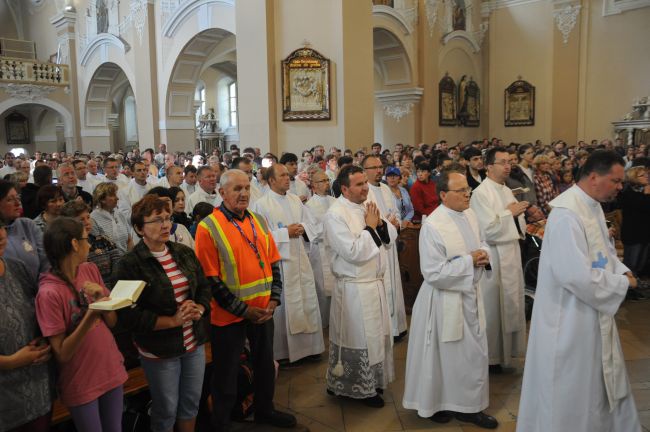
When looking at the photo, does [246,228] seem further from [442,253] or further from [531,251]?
[531,251]

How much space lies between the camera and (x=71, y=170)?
570 centimetres

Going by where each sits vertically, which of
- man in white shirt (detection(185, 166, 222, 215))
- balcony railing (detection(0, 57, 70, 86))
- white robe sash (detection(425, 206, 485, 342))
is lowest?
white robe sash (detection(425, 206, 485, 342))

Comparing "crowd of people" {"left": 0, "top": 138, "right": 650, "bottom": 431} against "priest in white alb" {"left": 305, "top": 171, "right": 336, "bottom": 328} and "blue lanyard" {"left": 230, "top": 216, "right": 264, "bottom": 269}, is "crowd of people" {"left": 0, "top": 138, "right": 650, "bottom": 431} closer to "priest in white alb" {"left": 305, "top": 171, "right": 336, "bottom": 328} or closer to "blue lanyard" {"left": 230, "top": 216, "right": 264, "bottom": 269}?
"blue lanyard" {"left": 230, "top": 216, "right": 264, "bottom": 269}

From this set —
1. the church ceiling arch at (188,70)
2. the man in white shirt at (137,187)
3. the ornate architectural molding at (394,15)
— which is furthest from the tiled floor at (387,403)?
the church ceiling arch at (188,70)

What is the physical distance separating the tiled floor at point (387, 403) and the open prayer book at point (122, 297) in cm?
160

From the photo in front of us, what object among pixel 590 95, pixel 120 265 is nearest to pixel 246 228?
pixel 120 265

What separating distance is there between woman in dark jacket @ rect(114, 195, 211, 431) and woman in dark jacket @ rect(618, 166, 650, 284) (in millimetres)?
5604

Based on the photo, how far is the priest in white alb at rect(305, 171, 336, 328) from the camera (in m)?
5.61

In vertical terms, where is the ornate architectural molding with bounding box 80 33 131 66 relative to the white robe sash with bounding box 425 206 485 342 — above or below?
above

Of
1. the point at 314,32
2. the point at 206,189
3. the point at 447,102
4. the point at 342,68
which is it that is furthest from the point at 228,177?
the point at 447,102

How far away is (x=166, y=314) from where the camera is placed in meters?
2.94

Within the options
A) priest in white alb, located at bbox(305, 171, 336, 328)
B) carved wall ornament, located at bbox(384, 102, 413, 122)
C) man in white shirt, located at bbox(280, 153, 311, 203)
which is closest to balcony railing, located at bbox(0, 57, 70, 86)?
carved wall ornament, located at bbox(384, 102, 413, 122)

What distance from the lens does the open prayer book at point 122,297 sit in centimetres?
237

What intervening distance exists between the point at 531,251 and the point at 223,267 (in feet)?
18.3
